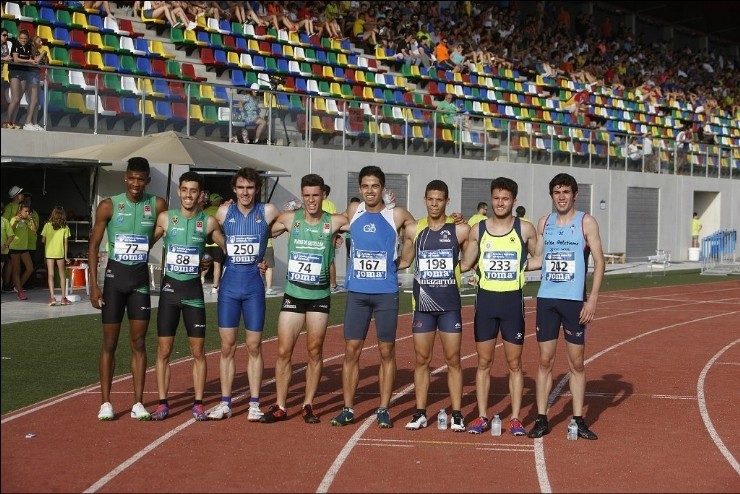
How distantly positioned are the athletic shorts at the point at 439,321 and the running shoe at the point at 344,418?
84cm

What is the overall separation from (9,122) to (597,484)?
45.7 feet

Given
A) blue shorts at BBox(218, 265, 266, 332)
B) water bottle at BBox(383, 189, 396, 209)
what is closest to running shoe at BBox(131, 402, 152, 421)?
blue shorts at BBox(218, 265, 266, 332)

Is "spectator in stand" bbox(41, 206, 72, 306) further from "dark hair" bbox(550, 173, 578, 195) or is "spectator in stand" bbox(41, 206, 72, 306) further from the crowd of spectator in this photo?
"dark hair" bbox(550, 173, 578, 195)

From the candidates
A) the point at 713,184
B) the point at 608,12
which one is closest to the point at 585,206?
the point at 713,184

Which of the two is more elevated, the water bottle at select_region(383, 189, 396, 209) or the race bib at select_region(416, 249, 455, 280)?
the water bottle at select_region(383, 189, 396, 209)

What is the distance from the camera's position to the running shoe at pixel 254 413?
8.52 m

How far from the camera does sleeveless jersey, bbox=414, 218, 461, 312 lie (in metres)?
8.43

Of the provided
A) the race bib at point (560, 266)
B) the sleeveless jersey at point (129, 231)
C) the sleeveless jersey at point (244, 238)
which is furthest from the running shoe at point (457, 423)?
the sleeveless jersey at point (129, 231)

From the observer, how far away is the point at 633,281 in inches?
1024

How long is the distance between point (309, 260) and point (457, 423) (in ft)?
5.81

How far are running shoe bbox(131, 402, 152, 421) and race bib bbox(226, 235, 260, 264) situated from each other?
54.8 inches

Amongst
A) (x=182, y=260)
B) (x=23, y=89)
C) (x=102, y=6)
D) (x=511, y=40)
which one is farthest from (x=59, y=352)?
(x=511, y=40)

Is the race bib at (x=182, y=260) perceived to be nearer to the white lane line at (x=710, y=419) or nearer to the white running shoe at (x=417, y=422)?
the white running shoe at (x=417, y=422)

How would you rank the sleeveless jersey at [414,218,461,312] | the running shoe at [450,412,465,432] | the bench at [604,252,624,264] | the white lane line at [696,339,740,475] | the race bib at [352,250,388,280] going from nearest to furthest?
the white lane line at [696,339,740,475], the running shoe at [450,412,465,432], the sleeveless jersey at [414,218,461,312], the race bib at [352,250,388,280], the bench at [604,252,624,264]
